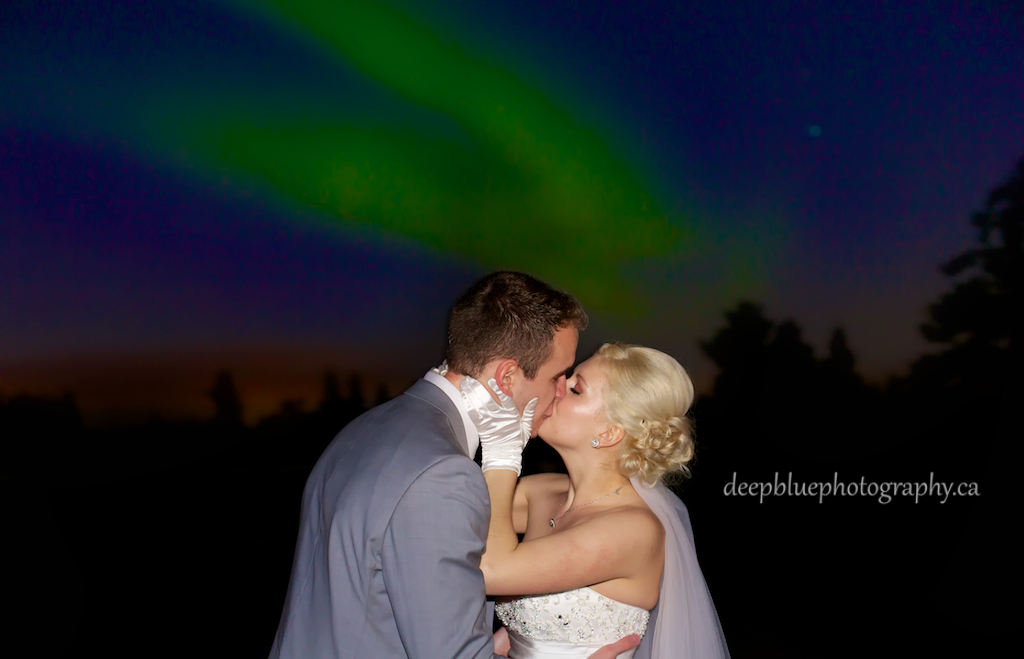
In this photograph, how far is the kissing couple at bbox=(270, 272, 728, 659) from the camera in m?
1.22

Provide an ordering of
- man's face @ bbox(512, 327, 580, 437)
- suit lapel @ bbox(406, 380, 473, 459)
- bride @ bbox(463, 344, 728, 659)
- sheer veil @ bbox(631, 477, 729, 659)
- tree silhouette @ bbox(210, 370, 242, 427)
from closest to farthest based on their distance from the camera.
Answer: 1. suit lapel @ bbox(406, 380, 473, 459)
2. man's face @ bbox(512, 327, 580, 437)
3. bride @ bbox(463, 344, 728, 659)
4. sheer veil @ bbox(631, 477, 729, 659)
5. tree silhouette @ bbox(210, 370, 242, 427)

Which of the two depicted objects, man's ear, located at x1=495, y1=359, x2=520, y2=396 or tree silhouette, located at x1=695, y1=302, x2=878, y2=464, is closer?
man's ear, located at x1=495, y1=359, x2=520, y2=396

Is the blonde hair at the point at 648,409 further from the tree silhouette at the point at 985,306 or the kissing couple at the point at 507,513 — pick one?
the tree silhouette at the point at 985,306

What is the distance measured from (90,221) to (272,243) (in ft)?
3.18

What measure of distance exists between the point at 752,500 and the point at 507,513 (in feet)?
12.3

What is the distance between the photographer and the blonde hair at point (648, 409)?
2088 millimetres

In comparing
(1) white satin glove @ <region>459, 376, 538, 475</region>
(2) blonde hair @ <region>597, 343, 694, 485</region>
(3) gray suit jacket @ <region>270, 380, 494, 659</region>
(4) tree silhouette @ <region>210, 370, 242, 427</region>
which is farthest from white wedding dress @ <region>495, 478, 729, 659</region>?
(4) tree silhouette @ <region>210, 370, 242, 427</region>

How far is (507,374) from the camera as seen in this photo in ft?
4.99

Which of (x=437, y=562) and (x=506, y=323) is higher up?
(x=506, y=323)

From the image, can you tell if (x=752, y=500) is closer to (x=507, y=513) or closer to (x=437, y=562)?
(x=507, y=513)

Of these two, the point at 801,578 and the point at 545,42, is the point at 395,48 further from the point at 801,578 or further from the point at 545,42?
the point at 801,578

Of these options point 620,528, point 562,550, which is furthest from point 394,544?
point 620,528

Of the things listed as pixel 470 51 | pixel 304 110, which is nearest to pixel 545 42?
pixel 470 51

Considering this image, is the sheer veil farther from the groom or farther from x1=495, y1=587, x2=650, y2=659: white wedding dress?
the groom
